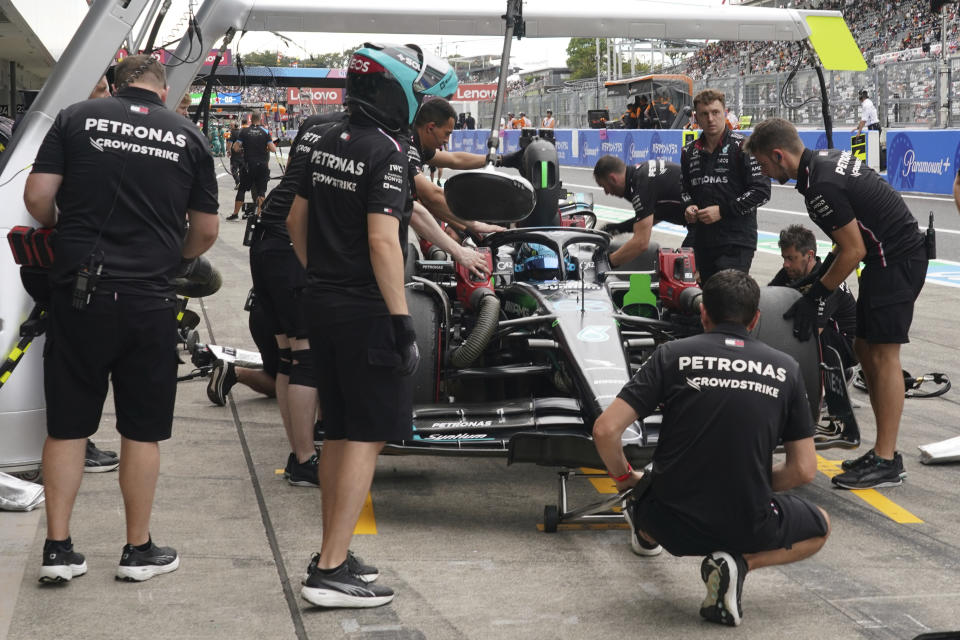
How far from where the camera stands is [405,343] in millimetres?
3840

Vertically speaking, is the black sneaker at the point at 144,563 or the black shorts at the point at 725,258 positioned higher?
the black shorts at the point at 725,258

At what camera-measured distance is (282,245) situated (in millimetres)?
5422

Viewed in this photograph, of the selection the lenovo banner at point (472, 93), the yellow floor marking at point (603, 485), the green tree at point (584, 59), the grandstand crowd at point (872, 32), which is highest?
the green tree at point (584, 59)

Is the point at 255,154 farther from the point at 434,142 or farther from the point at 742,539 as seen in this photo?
the point at 742,539

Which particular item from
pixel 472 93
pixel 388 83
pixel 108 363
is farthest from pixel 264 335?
pixel 472 93

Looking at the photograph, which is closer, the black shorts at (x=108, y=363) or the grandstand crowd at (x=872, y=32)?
the black shorts at (x=108, y=363)

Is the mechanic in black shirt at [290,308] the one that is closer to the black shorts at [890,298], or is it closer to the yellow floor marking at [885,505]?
the yellow floor marking at [885,505]

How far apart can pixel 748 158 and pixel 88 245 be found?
438cm

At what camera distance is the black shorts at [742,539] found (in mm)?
3742

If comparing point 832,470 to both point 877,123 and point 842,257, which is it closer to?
point 842,257

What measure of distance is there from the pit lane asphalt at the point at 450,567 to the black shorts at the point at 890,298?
752 millimetres

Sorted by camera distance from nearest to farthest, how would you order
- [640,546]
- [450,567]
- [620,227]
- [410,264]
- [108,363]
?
[108,363], [450,567], [640,546], [410,264], [620,227]

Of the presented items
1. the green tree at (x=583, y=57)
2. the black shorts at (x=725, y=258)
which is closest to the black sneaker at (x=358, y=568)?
the black shorts at (x=725, y=258)

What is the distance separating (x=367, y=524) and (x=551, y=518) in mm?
812
